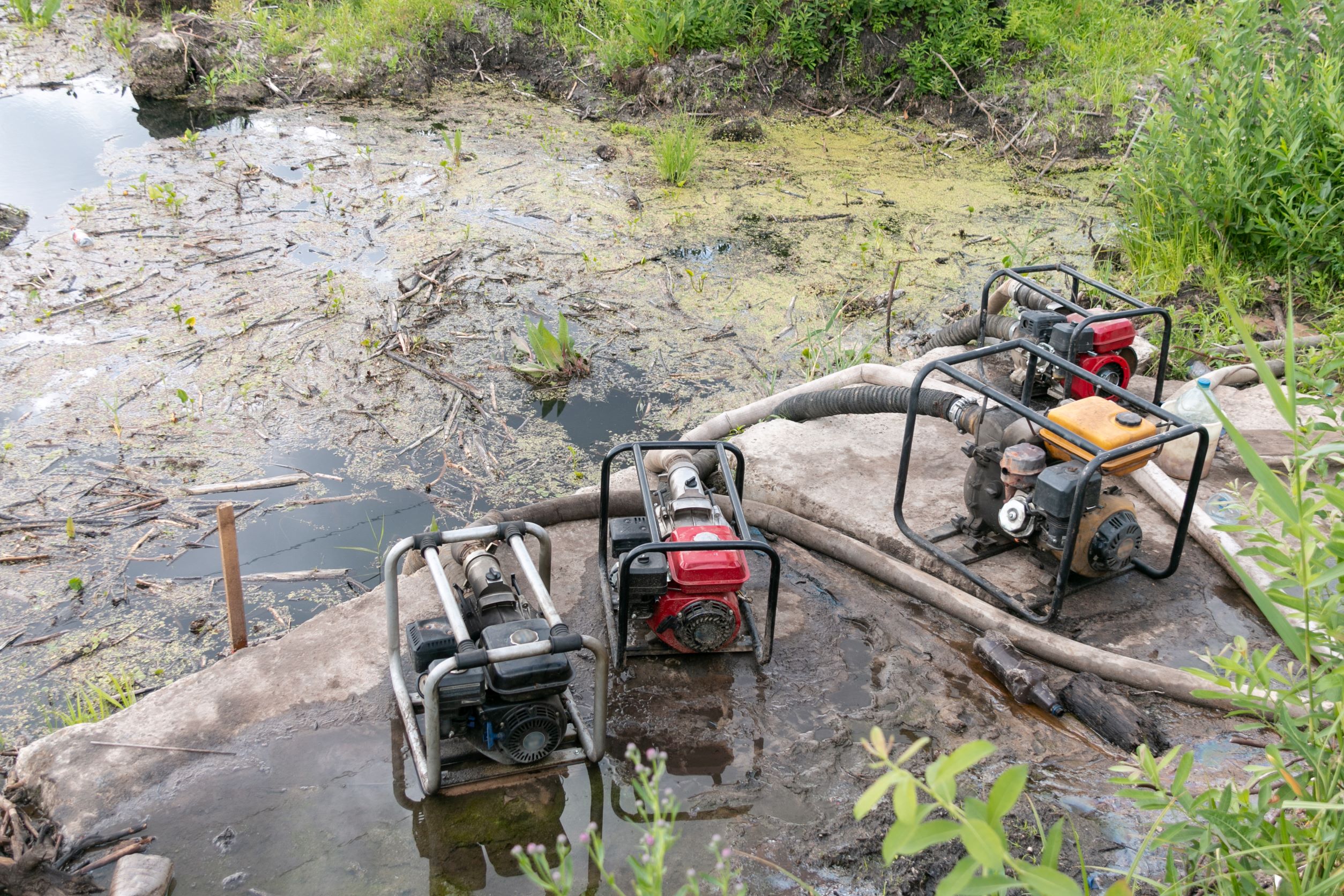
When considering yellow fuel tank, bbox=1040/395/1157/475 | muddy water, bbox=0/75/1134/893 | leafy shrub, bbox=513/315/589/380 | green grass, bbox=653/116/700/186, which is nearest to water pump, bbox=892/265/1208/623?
yellow fuel tank, bbox=1040/395/1157/475

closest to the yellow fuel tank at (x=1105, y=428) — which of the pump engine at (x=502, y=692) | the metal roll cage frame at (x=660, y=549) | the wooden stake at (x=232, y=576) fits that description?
the metal roll cage frame at (x=660, y=549)

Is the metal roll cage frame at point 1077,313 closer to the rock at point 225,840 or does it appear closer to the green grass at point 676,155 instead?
the rock at point 225,840

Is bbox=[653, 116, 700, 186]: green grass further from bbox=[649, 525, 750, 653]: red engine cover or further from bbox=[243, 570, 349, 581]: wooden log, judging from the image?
bbox=[649, 525, 750, 653]: red engine cover

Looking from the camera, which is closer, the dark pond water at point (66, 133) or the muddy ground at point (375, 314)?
the muddy ground at point (375, 314)

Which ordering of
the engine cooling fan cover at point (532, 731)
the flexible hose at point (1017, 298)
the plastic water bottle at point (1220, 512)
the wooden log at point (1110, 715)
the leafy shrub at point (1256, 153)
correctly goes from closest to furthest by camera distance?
the engine cooling fan cover at point (532, 731) < the wooden log at point (1110, 715) < the plastic water bottle at point (1220, 512) < the flexible hose at point (1017, 298) < the leafy shrub at point (1256, 153)

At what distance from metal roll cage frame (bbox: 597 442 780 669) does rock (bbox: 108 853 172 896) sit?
151cm

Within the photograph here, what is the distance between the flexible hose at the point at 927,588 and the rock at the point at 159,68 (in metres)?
7.88

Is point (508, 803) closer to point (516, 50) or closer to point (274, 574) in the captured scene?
point (274, 574)

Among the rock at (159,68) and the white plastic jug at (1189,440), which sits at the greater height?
the rock at (159,68)

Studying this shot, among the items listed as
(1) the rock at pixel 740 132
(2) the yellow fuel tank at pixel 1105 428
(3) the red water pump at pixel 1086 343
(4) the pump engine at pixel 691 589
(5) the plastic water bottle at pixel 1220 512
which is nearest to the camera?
(4) the pump engine at pixel 691 589

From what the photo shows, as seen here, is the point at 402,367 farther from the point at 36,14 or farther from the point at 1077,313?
the point at 36,14

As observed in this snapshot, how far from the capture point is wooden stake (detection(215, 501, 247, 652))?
3.40 meters

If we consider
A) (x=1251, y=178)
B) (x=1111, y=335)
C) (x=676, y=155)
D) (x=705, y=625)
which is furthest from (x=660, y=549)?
(x=676, y=155)

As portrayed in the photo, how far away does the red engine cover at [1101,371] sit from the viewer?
4.53 metres
